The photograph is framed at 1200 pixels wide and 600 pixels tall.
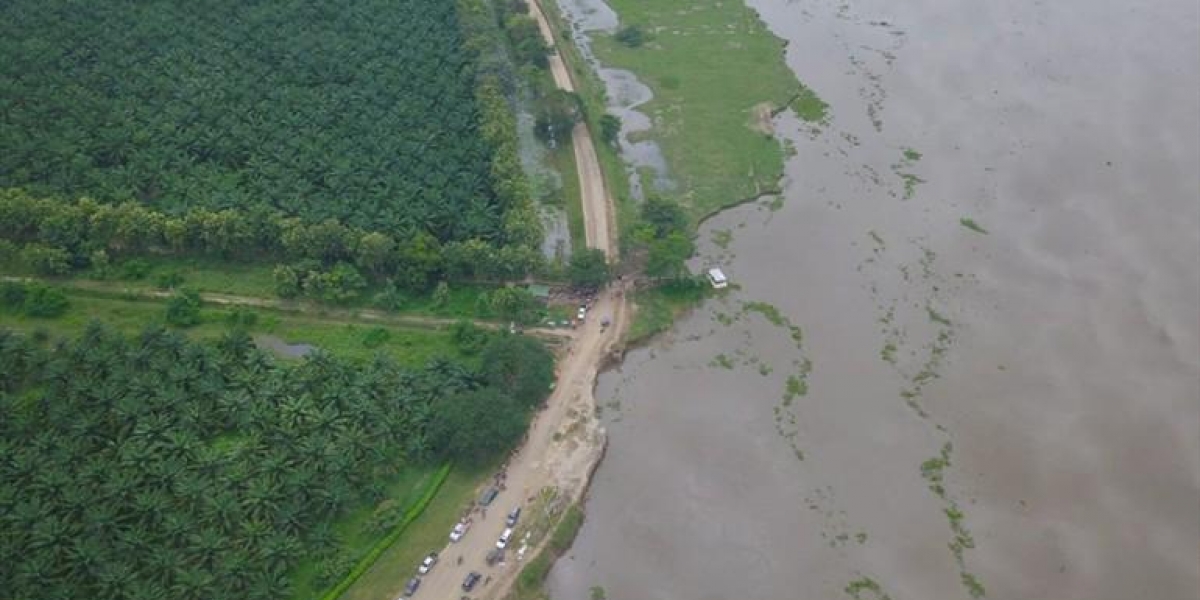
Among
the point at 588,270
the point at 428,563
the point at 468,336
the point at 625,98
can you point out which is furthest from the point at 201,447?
the point at 625,98

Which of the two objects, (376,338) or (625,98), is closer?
(376,338)

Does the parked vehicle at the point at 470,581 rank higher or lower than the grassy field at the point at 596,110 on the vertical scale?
lower

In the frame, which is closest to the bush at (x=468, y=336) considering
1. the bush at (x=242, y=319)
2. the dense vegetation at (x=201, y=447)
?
the dense vegetation at (x=201, y=447)

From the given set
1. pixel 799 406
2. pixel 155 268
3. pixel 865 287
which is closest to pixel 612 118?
pixel 865 287

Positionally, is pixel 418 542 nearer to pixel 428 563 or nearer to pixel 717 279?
pixel 428 563

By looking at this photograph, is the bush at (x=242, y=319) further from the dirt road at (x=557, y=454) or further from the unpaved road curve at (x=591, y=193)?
the unpaved road curve at (x=591, y=193)

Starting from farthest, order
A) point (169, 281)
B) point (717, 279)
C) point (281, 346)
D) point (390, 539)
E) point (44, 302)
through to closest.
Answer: point (717, 279), point (169, 281), point (44, 302), point (281, 346), point (390, 539)

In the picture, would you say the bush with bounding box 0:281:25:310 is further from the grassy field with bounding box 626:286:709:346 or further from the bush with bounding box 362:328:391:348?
the grassy field with bounding box 626:286:709:346

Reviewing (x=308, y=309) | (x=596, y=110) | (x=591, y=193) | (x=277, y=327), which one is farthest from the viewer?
(x=596, y=110)
